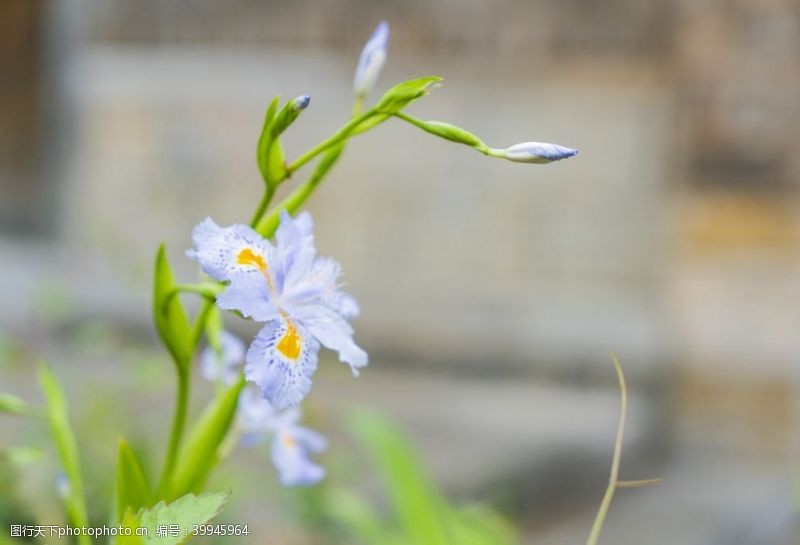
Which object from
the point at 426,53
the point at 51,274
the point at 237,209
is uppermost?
the point at 426,53

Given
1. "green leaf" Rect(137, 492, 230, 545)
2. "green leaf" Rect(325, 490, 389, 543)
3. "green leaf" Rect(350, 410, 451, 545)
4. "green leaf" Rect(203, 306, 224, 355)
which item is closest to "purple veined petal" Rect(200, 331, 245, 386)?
"green leaf" Rect(203, 306, 224, 355)

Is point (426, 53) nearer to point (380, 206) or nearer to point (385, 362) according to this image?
point (380, 206)

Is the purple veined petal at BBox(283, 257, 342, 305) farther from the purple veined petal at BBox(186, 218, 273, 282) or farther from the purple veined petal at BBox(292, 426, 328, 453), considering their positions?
the purple veined petal at BBox(292, 426, 328, 453)

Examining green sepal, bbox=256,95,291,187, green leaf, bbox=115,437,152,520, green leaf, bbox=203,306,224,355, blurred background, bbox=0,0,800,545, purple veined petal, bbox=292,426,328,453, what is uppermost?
green sepal, bbox=256,95,291,187

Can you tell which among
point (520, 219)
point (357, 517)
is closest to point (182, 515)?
point (357, 517)

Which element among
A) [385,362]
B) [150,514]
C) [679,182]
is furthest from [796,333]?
[150,514]

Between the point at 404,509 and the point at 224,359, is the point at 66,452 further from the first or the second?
the point at 404,509
